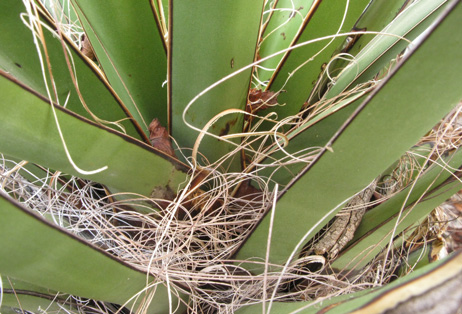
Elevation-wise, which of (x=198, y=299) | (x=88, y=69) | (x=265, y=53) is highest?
(x=265, y=53)

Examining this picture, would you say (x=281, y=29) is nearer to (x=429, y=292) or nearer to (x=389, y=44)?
(x=389, y=44)

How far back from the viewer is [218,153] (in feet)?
1.85

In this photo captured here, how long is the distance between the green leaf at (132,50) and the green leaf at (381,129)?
0.91ft

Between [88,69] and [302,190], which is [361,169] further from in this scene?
[88,69]

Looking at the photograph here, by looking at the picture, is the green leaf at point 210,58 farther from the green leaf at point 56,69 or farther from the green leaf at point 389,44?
the green leaf at point 389,44

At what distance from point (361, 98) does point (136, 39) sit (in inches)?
12.6

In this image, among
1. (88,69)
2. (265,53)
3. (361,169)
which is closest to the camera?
(361,169)

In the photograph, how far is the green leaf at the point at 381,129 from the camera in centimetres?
28

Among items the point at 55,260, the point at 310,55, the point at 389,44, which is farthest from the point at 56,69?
the point at 389,44

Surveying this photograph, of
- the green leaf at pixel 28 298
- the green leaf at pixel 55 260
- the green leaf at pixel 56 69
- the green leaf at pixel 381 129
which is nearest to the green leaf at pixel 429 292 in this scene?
the green leaf at pixel 381 129

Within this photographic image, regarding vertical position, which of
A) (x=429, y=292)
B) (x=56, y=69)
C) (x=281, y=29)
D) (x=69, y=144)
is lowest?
(x=429, y=292)

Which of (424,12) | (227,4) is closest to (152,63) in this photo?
(227,4)

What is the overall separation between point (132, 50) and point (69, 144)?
0.19 metres

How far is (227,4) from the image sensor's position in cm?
41
